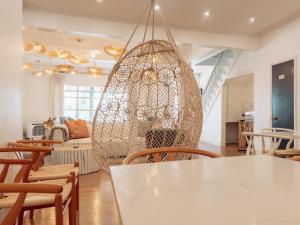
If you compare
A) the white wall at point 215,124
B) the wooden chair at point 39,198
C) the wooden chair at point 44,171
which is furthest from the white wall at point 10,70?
the white wall at point 215,124

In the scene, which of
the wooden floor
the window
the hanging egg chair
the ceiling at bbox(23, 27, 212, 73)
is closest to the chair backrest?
the hanging egg chair

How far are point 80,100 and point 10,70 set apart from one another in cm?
775

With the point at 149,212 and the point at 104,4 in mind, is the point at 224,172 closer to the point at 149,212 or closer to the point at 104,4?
the point at 149,212

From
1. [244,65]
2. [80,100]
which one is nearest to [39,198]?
[244,65]

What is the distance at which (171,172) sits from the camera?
0.97 meters

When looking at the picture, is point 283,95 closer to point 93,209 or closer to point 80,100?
point 93,209

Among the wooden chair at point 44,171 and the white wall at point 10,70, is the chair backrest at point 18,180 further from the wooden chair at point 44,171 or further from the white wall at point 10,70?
the white wall at point 10,70

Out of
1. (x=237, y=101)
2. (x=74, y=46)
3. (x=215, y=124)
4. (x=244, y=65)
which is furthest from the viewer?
Result: (x=237, y=101)

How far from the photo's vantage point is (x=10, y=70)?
2459 mm

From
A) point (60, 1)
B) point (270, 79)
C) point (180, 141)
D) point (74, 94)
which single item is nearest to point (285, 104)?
point (270, 79)

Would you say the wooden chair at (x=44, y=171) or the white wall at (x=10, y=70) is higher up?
the white wall at (x=10, y=70)

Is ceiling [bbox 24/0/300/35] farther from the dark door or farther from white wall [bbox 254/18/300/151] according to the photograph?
the dark door

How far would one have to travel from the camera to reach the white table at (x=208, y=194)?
0.55 metres

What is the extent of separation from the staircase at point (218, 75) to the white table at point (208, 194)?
6.31 meters
